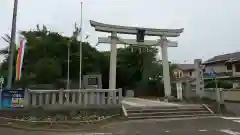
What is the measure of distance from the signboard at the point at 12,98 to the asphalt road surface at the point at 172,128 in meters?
2.32

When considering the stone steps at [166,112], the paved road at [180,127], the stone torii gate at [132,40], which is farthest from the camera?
the stone torii gate at [132,40]

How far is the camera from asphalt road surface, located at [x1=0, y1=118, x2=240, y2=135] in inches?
514

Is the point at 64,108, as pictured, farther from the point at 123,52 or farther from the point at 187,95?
the point at 123,52

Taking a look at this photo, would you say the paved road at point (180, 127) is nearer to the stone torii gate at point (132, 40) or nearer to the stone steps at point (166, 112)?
the stone steps at point (166, 112)

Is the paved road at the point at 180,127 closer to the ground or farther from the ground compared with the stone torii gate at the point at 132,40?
closer to the ground

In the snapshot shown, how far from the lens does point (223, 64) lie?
5072cm

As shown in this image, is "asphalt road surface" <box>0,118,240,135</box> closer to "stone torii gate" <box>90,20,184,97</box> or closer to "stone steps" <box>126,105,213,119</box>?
"stone steps" <box>126,105,213,119</box>

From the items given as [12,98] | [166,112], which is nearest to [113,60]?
[166,112]

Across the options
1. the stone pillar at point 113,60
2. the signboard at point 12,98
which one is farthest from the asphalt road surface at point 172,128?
the stone pillar at point 113,60

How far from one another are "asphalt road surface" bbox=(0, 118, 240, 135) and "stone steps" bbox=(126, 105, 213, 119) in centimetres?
130

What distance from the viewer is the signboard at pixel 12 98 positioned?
16.0m

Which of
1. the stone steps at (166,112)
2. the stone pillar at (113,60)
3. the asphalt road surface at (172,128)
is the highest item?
the stone pillar at (113,60)

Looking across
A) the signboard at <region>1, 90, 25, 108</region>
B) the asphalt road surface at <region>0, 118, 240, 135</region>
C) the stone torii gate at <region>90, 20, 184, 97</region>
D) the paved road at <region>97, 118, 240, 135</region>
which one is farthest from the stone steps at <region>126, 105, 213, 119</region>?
the stone torii gate at <region>90, 20, 184, 97</region>

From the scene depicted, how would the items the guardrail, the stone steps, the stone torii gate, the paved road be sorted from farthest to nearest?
1. the stone torii gate
2. the stone steps
3. the guardrail
4. the paved road
